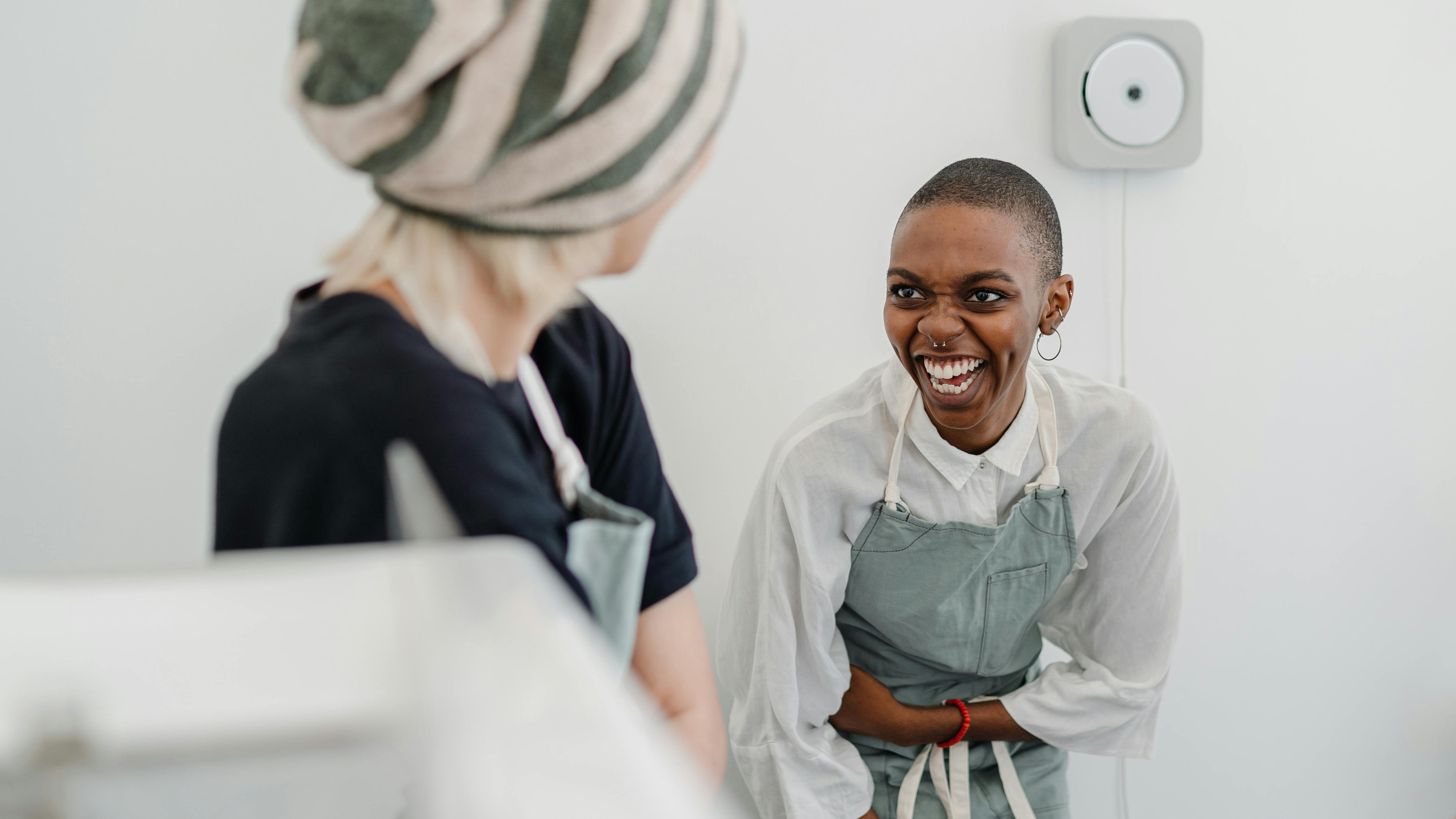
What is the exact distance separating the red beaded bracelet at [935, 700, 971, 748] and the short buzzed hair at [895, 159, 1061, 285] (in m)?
0.41

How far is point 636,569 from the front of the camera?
45 cm

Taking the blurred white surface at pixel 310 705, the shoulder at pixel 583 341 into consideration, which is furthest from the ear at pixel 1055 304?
the blurred white surface at pixel 310 705

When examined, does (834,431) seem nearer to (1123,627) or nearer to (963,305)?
(963,305)

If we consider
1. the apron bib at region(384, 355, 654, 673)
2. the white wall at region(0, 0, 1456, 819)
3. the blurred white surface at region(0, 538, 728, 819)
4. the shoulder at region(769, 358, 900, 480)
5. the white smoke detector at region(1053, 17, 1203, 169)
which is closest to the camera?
the blurred white surface at region(0, 538, 728, 819)

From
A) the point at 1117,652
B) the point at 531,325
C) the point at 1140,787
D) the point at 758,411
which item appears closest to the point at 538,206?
the point at 531,325

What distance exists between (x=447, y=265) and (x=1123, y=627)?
0.86 meters

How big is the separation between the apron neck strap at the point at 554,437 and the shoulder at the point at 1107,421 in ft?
2.12

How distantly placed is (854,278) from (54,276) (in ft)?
2.40

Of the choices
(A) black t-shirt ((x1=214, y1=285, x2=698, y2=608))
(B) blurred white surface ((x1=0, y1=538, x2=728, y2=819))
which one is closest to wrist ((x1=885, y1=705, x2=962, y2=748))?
(A) black t-shirt ((x1=214, y1=285, x2=698, y2=608))

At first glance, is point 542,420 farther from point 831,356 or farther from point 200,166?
point 831,356

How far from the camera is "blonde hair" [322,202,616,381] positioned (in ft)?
1.21

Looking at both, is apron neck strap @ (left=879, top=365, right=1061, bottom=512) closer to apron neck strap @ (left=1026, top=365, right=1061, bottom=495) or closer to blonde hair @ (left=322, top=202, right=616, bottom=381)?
apron neck strap @ (left=1026, top=365, right=1061, bottom=495)

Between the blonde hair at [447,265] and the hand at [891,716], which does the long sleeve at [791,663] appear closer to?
the hand at [891,716]

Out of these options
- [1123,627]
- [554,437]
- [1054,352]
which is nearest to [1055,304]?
[1054,352]
